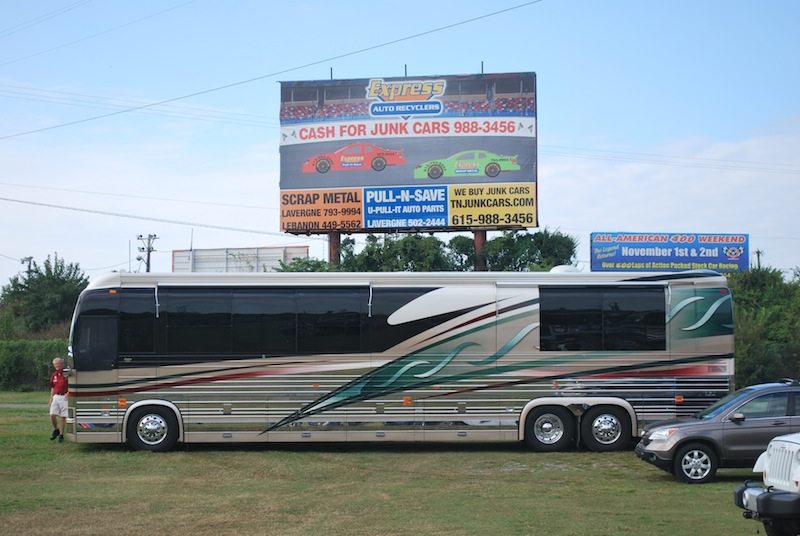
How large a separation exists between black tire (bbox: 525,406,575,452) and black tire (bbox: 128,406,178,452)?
720 cm

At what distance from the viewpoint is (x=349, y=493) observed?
12938 mm

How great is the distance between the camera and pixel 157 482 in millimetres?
14008

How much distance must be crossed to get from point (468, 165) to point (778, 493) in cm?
2939

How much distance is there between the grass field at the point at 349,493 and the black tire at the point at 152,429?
358mm

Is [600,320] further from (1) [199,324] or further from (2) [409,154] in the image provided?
(2) [409,154]

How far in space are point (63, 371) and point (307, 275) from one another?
6012 millimetres

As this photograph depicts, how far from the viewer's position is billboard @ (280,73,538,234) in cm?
3703

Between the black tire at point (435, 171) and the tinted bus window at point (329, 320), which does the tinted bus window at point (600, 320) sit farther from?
the black tire at point (435, 171)

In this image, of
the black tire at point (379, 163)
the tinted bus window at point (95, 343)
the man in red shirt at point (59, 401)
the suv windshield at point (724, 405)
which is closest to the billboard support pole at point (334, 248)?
the black tire at point (379, 163)

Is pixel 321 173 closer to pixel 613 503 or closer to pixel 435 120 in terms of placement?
pixel 435 120

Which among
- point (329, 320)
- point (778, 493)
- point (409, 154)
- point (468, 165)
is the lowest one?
point (778, 493)

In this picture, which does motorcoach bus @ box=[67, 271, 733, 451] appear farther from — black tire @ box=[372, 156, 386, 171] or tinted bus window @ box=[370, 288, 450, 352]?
black tire @ box=[372, 156, 386, 171]

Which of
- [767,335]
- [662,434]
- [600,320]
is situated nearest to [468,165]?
[767,335]

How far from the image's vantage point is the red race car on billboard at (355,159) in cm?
3781
